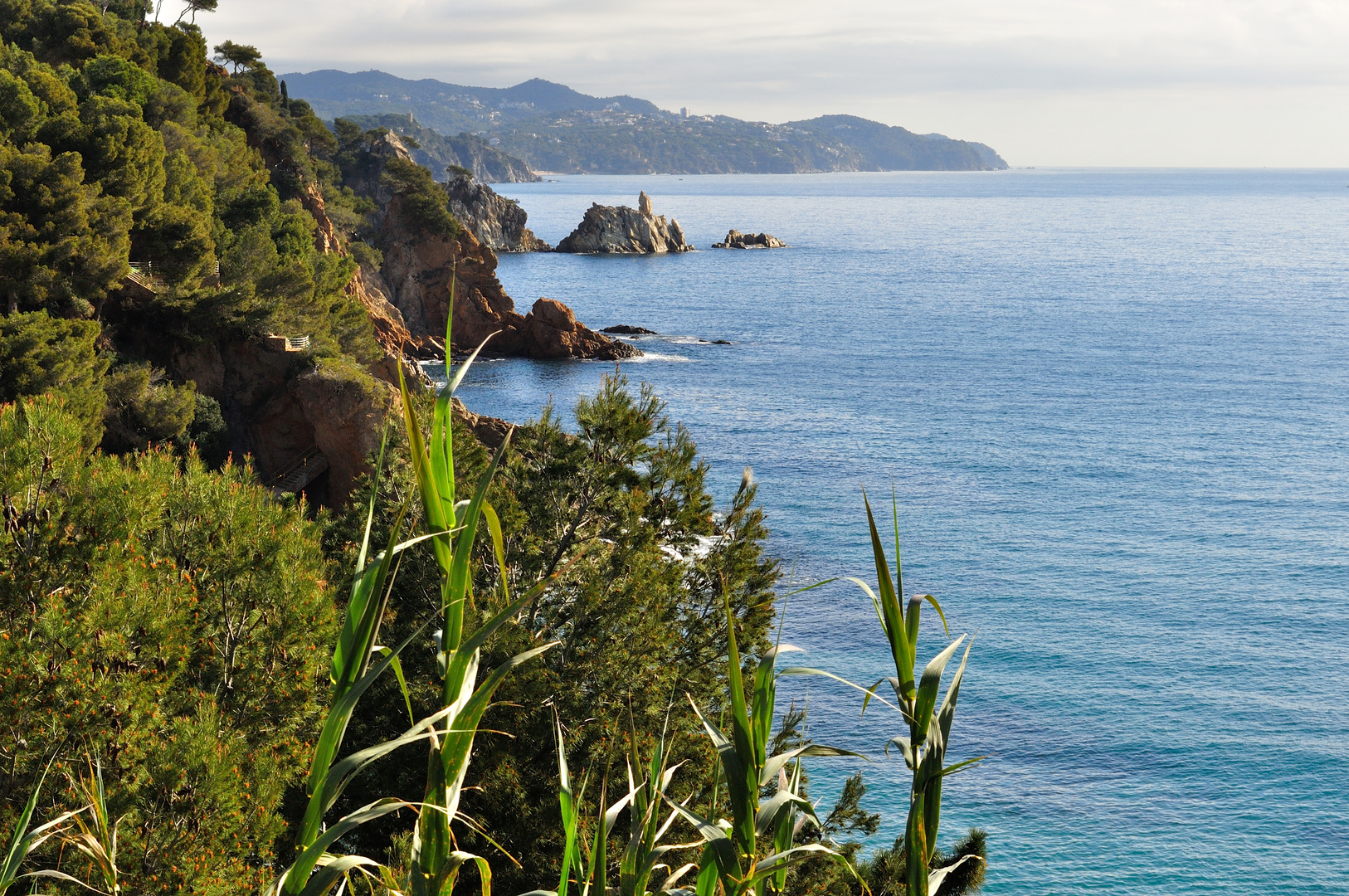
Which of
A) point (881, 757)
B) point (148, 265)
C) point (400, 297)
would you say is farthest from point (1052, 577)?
point (400, 297)

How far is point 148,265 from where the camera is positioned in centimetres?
3594

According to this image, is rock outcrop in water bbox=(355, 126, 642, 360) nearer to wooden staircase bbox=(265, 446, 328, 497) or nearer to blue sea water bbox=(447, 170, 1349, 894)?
blue sea water bbox=(447, 170, 1349, 894)

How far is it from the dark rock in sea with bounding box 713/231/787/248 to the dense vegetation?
14416 centimetres

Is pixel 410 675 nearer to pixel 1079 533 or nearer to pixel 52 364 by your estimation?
pixel 52 364

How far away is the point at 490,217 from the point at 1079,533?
118516 mm

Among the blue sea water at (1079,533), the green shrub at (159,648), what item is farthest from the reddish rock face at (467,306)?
the green shrub at (159,648)

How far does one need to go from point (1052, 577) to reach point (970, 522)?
5544mm

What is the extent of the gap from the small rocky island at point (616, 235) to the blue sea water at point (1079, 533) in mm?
49252

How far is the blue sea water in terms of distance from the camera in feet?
88.5

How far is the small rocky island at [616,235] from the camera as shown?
154500 mm

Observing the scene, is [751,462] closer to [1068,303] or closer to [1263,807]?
A: [1263,807]

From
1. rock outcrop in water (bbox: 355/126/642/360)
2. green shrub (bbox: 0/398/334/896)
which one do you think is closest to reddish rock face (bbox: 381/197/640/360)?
rock outcrop in water (bbox: 355/126/642/360)

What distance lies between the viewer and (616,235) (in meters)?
155

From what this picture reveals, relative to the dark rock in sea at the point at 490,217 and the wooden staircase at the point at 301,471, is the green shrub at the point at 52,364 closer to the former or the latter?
the wooden staircase at the point at 301,471
